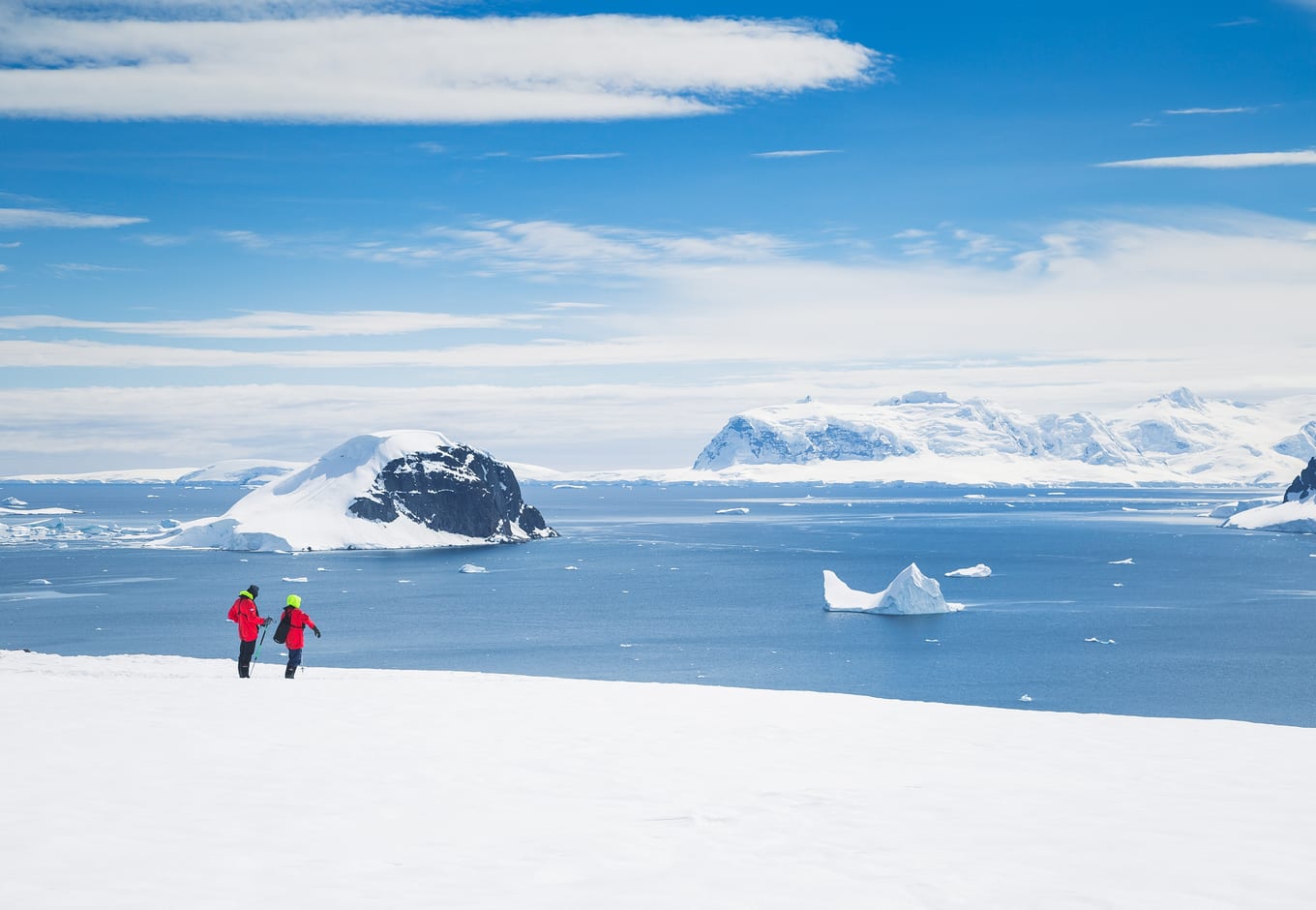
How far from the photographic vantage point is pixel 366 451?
148000 mm

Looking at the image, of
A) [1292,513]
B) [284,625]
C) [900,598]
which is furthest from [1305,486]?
[284,625]

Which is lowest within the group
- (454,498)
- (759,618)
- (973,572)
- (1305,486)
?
(759,618)

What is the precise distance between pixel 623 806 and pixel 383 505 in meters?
139

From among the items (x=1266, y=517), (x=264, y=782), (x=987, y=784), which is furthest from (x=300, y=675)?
(x=1266, y=517)

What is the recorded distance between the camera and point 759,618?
69688mm

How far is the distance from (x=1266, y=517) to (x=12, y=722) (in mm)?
185227

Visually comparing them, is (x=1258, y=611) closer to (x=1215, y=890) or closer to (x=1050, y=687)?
(x=1050, y=687)

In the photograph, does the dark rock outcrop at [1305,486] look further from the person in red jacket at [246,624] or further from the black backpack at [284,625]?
the person in red jacket at [246,624]

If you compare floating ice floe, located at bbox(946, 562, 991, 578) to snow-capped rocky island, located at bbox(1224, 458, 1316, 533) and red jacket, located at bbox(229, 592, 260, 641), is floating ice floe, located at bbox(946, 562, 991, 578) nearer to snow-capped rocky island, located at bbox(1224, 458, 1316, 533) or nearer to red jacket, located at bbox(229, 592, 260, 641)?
red jacket, located at bbox(229, 592, 260, 641)

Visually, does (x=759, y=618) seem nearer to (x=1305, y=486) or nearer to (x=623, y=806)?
(x=623, y=806)

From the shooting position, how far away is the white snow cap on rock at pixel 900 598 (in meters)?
68.4

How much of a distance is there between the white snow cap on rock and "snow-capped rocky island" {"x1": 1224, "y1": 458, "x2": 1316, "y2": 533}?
113 meters

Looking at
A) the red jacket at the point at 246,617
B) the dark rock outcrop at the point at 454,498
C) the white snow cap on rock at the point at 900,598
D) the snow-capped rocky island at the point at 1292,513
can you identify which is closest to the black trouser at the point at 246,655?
the red jacket at the point at 246,617

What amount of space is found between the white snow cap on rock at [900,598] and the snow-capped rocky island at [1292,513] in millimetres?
112856
